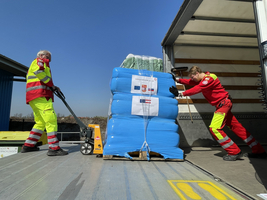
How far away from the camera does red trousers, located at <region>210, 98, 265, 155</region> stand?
2965 mm

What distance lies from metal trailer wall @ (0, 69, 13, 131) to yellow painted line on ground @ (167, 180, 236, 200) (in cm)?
1097

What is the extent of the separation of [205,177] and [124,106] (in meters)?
1.52

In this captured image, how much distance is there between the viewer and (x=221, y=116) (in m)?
3.03

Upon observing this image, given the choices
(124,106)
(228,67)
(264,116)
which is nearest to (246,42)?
(228,67)

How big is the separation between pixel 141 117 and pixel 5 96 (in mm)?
10240

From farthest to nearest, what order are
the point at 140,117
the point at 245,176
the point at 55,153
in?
the point at 55,153 < the point at 140,117 < the point at 245,176

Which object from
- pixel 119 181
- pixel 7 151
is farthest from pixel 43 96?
pixel 7 151

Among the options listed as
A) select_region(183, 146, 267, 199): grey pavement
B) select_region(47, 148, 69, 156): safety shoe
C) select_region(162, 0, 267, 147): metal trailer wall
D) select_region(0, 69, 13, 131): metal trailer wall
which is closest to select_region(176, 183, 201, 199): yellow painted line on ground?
select_region(183, 146, 267, 199): grey pavement

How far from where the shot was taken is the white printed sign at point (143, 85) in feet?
9.62

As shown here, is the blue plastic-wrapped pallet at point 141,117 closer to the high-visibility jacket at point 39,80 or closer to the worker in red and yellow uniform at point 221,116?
the worker in red and yellow uniform at point 221,116

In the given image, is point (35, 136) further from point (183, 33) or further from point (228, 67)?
point (228, 67)

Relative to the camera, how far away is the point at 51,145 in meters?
2.99

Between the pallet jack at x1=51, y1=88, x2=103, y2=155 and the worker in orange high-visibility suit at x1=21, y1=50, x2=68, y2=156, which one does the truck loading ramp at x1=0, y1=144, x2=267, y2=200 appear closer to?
the pallet jack at x1=51, y1=88, x2=103, y2=155

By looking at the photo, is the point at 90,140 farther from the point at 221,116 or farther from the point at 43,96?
the point at 221,116
